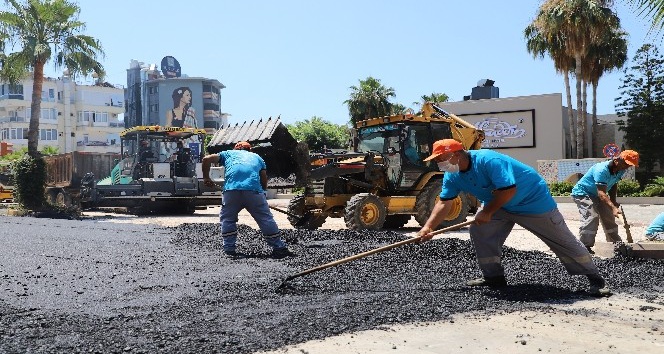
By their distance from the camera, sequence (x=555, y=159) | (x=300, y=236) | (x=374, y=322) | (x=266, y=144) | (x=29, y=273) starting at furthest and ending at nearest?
(x=555, y=159)
(x=266, y=144)
(x=300, y=236)
(x=29, y=273)
(x=374, y=322)

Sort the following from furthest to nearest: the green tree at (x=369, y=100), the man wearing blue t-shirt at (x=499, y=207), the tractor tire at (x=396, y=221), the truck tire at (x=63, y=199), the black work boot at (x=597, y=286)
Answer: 1. the green tree at (x=369, y=100)
2. the truck tire at (x=63, y=199)
3. the tractor tire at (x=396, y=221)
4. the black work boot at (x=597, y=286)
5. the man wearing blue t-shirt at (x=499, y=207)

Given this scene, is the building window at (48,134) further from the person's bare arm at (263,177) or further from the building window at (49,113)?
the person's bare arm at (263,177)

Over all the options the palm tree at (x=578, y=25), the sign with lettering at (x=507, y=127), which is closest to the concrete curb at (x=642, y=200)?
the palm tree at (x=578, y=25)

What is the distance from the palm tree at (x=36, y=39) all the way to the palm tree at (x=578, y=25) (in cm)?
1951

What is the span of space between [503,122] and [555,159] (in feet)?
10.0

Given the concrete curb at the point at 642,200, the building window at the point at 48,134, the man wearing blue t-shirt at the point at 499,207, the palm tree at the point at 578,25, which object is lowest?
the concrete curb at the point at 642,200

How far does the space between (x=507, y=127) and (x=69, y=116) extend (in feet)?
186

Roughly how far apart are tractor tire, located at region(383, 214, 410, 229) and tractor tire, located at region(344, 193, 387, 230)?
1445 mm

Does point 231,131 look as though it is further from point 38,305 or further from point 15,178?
point 15,178

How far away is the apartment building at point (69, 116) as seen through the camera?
71312mm

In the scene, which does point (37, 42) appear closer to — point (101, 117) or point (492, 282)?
point (492, 282)

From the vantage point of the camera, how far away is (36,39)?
20781 millimetres

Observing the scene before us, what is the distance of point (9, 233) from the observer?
11.3 meters

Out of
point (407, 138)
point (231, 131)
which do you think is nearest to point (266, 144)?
point (231, 131)
